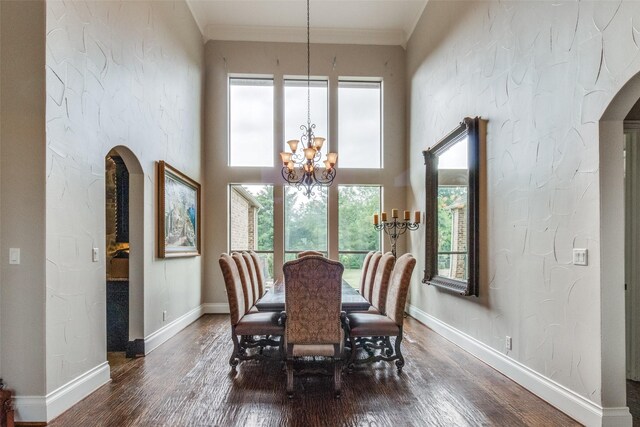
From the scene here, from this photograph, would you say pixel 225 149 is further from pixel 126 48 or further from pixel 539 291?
pixel 539 291

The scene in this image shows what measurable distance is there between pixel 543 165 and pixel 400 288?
1.52m

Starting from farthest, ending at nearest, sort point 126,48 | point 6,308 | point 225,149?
point 225,149 < point 126,48 < point 6,308

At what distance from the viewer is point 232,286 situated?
3.34m

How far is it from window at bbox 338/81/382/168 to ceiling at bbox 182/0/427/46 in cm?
82

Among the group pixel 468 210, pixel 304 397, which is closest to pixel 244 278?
pixel 304 397

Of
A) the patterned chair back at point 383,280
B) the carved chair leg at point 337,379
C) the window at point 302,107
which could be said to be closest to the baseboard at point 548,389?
the patterned chair back at point 383,280

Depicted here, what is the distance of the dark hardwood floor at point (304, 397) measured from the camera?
254cm

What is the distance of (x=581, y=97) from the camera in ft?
8.27

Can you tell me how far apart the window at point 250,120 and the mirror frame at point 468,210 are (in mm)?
2782

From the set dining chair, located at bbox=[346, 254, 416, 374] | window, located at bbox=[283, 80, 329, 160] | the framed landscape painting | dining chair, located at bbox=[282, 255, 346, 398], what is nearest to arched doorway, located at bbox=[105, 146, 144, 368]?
the framed landscape painting

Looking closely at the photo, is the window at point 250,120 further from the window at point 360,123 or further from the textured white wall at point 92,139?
the textured white wall at point 92,139

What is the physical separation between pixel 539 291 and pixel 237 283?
99.3 inches

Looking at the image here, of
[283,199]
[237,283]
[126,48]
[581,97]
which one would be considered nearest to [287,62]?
[283,199]

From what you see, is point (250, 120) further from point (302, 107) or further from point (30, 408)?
point (30, 408)
